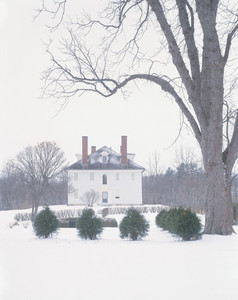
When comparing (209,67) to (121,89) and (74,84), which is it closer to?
(121,89)

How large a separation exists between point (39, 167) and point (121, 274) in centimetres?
2871

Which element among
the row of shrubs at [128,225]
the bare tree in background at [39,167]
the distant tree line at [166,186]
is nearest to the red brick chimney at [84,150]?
the bare tree in background at [39,167]

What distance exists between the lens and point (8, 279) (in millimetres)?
Answer: 4969

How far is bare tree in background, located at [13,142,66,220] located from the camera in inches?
1217

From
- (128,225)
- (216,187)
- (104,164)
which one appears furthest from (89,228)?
(104,164)

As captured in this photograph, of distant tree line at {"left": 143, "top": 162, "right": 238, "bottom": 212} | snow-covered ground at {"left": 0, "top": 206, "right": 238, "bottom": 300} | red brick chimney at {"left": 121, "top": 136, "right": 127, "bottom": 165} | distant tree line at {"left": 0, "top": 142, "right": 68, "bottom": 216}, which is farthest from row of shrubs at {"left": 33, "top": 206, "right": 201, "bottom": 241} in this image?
distant tree line at {"left": 143, "top": 162, "right": 238, "bottom": 212}

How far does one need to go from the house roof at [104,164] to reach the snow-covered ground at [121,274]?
40.3m

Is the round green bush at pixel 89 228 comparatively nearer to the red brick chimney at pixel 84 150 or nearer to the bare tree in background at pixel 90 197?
the red brick chimney at pixel 84 150

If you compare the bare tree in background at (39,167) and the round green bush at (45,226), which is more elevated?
the bare tree in background at (39,167)

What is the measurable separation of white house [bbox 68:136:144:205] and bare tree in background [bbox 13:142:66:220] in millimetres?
9949

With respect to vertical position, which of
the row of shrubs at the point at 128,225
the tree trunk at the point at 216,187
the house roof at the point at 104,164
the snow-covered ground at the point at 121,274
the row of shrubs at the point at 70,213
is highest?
the house roof at the point at 104,164

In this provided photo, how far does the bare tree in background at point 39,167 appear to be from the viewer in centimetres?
3091

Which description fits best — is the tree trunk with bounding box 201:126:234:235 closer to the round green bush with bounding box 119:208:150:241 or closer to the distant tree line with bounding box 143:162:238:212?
the round green bush with bounding box 119:208:150:241

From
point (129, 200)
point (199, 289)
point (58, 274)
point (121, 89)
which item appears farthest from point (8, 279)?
point (129, 200)
